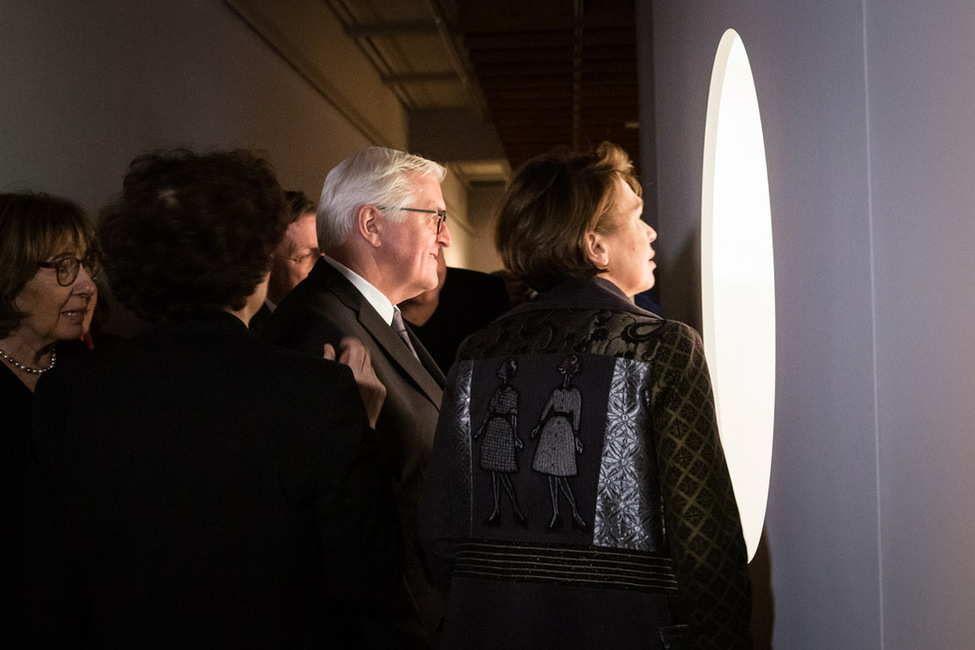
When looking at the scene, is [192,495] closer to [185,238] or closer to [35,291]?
[185,238]

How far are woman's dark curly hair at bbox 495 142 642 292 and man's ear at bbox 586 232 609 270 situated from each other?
1cm

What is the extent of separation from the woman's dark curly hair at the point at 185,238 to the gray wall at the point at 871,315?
0.96m

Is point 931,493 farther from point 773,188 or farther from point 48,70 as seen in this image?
point 48,70

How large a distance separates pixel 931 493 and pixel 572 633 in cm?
72

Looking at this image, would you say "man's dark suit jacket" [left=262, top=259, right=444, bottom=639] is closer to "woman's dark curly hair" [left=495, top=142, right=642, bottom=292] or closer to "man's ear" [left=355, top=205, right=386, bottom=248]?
"man's ear" [left=355, top=205, right=386, bottom=248]

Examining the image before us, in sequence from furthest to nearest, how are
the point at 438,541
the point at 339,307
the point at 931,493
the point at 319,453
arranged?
the point at 339,307 < the point at 438,541 < the point at 319,453 < the point at 931,493

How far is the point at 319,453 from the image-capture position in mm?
1490

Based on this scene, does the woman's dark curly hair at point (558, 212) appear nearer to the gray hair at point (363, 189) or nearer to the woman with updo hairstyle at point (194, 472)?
the woman with updo hairstyle at point (194, 472)

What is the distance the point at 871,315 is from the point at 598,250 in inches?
26.2

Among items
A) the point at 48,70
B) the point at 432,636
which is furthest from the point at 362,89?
the point at 432,636

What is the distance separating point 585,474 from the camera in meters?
1.67

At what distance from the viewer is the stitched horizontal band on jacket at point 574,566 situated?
164cm

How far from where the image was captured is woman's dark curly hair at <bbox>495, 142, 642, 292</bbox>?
185cm

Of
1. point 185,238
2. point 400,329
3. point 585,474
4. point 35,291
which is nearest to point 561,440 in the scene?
point 585,474
